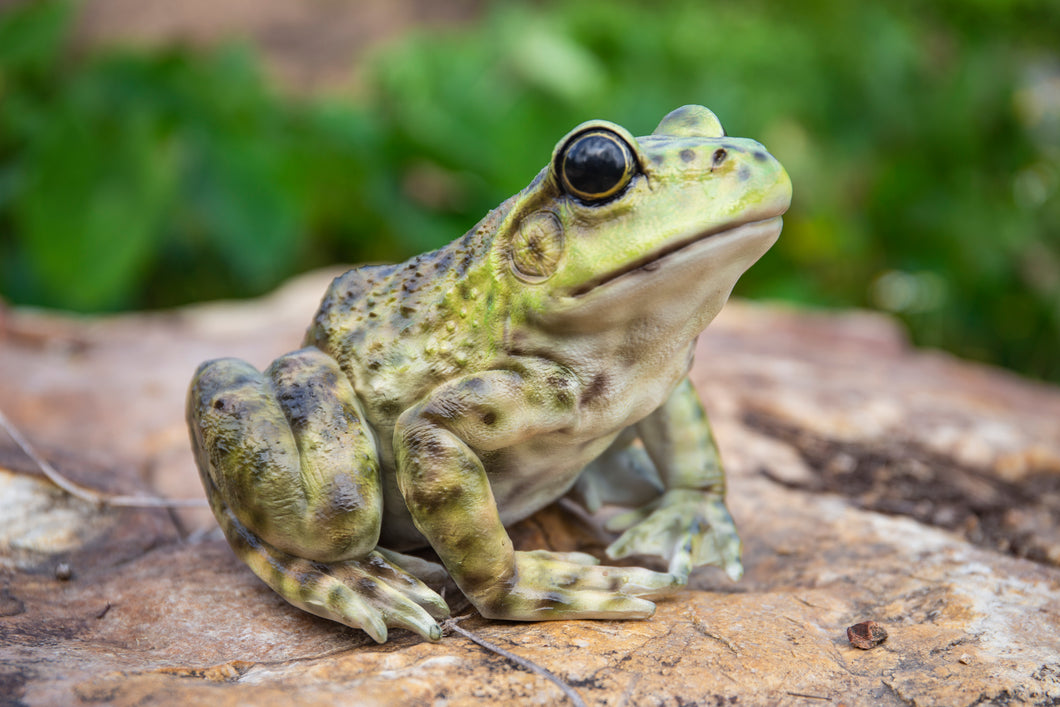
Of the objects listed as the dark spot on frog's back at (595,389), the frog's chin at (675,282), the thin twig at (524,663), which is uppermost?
the frog's chin at (675,282)

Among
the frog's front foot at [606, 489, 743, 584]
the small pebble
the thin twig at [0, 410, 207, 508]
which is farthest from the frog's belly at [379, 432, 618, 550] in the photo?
the thin twig at [0, 410, 207, 508]

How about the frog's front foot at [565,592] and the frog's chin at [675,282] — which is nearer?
the frog's chin at [675,282]

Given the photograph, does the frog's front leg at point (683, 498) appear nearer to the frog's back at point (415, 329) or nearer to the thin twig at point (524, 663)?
the thin twig at point (524, 663)

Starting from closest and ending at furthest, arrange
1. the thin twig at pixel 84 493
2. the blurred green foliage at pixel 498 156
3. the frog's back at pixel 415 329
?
the frog's back at pixel 415 329
the thin twig at pixel 84 493
the blurred green foliage at pixel 498 156

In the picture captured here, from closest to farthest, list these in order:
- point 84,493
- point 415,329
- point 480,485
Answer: point 480,485 → point 415,329 → point 84,493

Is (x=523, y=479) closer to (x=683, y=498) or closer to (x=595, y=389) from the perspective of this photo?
(x=595, y=389)

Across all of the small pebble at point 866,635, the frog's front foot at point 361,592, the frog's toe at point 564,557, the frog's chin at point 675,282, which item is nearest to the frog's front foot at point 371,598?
the frog's front foot at point 361,592

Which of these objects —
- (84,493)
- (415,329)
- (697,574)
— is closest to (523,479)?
(415,329)
